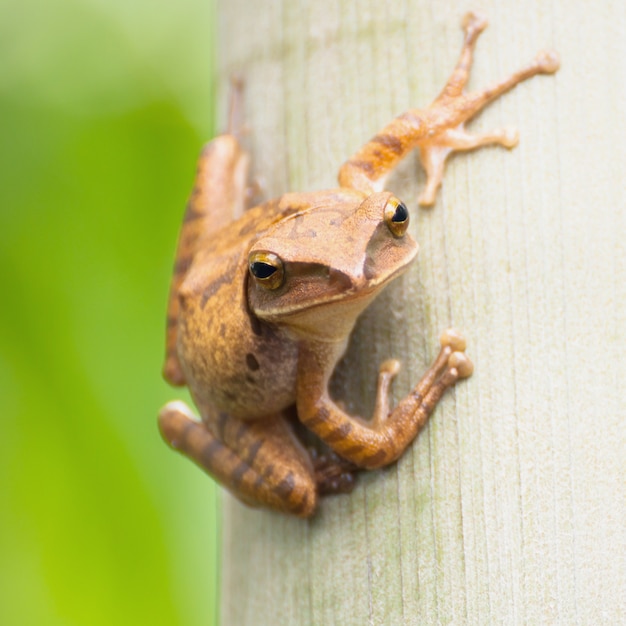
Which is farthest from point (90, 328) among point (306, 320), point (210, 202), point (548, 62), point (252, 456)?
point (548, 62)

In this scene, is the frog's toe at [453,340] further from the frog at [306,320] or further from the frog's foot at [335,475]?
the frog's foot at [335,475]

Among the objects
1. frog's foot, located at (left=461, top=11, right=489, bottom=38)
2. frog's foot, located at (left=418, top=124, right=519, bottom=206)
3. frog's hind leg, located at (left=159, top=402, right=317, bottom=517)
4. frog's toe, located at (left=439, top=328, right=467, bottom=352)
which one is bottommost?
frog's hind leg, located at (left=159, top=402, right=317, bottom=517)

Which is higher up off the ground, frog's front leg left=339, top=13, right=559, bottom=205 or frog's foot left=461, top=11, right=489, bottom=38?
frog's foot left=461, top=11, right=489, bottom=38

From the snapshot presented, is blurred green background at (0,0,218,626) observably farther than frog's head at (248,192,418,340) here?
Yes

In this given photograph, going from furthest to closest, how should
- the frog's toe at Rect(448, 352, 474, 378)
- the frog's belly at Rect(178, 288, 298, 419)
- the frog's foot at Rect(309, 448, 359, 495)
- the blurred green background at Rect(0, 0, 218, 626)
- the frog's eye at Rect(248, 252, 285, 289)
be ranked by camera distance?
the blurred green background at Rect(0, 0, 218, 626) < the frog's belly at Rect(178, 288, 298, 419) < the frog's foot at Rect(309, 448, 359, 495) < the frog's eye at Rect(248, 252, 285, 289) < the frog's toe at Rect(448, 352, 474, 378)

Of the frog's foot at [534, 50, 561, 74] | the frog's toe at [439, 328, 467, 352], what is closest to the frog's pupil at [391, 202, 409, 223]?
the frog's toe at [439, 328, 467, 352]

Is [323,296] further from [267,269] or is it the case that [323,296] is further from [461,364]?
[461,364]

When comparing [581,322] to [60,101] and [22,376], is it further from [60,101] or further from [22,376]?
[60,101]

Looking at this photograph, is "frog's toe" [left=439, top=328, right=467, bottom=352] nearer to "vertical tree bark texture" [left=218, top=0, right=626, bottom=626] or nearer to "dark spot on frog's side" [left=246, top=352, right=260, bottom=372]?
"vertical tree bark texture" [left=218, top=0, right=626, bottom=626]
